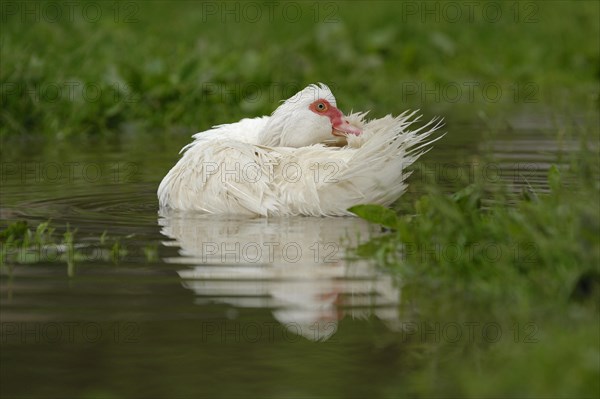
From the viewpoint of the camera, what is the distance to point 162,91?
46.1 feet

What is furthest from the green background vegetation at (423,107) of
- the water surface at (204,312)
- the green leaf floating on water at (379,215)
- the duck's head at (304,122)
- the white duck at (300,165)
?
the duck's head at (304,122)

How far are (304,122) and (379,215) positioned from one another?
1.81 metres

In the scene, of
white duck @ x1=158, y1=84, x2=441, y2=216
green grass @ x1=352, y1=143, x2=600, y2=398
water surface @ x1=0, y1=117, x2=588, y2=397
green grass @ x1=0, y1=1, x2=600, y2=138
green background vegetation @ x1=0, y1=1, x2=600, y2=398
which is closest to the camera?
green grass @ x1=352, y1=143, x2=600, y2=398

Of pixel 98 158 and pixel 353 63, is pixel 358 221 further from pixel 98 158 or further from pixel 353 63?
pixel 353 63

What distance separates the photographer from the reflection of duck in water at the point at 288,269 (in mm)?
5730

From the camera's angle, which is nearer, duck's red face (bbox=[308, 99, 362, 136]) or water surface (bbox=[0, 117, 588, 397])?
water surface (bbox=[0, 117, 588, 397])

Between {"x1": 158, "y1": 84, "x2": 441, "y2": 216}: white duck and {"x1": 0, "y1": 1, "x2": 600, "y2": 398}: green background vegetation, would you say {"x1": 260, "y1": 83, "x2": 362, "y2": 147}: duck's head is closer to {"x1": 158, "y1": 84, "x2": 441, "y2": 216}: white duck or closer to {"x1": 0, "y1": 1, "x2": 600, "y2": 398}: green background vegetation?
{"x1": 158, "y1": 84, "x2": 441, "y2": 216}: white duck

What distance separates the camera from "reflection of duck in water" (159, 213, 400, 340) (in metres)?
5.73

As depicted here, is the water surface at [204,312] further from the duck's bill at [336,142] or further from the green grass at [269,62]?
the green grass at [269,62]

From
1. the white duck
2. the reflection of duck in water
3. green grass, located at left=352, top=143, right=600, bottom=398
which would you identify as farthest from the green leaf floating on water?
the white duck

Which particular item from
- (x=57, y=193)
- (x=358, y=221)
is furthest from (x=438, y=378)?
(x=57, y=193)

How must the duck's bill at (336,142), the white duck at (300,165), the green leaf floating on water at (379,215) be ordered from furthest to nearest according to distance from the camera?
the duck's bill at (336,142) → the white duck at (300,165) → the green leaf floating on water at (379,215)

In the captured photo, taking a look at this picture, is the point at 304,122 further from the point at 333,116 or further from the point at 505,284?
the point at 505,284

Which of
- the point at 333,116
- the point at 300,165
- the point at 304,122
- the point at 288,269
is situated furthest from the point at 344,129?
the point at 288,269
